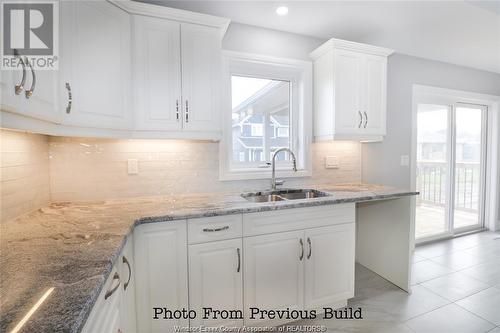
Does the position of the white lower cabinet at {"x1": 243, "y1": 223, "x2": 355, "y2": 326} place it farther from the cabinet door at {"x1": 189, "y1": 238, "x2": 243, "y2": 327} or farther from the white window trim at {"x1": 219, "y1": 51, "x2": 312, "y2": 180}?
the white window trim at {"x1": 219, "y1": 51, "x2": 312, "y2": 180}

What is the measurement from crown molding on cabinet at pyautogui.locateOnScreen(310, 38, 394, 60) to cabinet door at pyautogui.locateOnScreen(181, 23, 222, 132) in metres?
1.02

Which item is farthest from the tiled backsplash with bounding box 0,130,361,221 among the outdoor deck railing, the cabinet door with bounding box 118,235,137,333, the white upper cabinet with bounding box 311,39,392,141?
the outdoor deck railing

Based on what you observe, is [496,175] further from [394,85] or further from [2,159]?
[2,159]

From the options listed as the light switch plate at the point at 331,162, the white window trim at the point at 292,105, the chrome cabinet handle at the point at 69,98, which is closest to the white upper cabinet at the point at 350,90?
the white window trim at the point at 292,105

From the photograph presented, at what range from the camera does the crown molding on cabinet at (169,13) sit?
64.1 inches

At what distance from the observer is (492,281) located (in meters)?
2.37

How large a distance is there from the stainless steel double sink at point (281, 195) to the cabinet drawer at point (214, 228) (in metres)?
0.56

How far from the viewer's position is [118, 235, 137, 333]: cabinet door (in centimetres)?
117

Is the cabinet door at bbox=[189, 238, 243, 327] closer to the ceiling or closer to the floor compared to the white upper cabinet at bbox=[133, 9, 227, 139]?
closer to the floor

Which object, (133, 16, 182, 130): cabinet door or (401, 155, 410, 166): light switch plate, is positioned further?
(401, 155, 410, 166): light switch plate

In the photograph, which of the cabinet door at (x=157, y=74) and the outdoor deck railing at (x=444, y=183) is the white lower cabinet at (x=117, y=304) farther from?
the outdoor deck railing at (x=444, y=183)

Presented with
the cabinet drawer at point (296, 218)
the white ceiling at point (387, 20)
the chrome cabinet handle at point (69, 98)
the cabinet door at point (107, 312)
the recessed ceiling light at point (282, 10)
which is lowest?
the cabinet door at point (107, 312)

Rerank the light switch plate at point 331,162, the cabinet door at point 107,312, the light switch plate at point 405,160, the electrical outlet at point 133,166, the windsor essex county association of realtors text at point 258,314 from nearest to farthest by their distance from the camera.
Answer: the cabinet door at point 107,312 < the windsor essex county association of realtors text at point 258,314 < the electrical outlet at point 133,166 < the light switch plate at point 331,162 < the light switch plate at point 405,160

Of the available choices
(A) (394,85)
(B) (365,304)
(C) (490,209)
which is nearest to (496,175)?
(C) (490,209)
